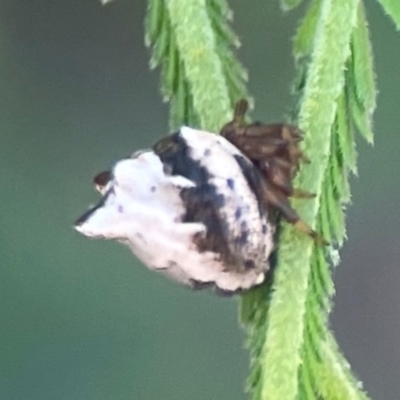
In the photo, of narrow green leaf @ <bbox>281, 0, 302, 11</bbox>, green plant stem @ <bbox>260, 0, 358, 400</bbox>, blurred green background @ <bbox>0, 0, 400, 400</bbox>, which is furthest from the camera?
blurred green background @ <bbox>0, 0, 400, 400</bbox>

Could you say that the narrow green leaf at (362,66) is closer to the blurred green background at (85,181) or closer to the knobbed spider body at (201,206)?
the knobbed spider body at (201,206)

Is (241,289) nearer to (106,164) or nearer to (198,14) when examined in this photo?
(198,14)

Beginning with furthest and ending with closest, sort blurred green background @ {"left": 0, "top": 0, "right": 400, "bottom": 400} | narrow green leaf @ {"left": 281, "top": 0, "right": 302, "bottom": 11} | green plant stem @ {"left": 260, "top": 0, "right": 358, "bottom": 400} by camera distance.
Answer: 1. blurred green background @ {"left": 0, "top": 0, "right": 400, "bottom": 400}
2. narrow green leaf @ {"left": 281, "top": 0, "right": 302, "bottom": 11}
3. green plant stem @ {"left": 260, "top": 0, "right": 358, "bottom": 400}

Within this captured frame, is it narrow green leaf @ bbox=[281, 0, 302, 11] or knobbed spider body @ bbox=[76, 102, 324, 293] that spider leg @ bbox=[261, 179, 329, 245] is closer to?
knobbed spider body @ bbox=[76, 102, 324, 293]

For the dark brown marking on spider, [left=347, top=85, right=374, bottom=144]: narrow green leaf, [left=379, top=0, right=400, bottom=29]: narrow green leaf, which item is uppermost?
[left=379, top=0, right=400, bottom=29]: narrow green leaf

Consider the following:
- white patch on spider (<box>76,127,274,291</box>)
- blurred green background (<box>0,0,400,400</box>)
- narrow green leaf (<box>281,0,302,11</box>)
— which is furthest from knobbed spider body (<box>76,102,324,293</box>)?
blurred green background (<box>0,0,400,400</box>)

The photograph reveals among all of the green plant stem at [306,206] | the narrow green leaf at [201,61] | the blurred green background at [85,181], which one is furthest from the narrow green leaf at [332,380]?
the blurred green background at [85,181]

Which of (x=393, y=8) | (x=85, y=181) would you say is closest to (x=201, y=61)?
(x=393, y=8)
